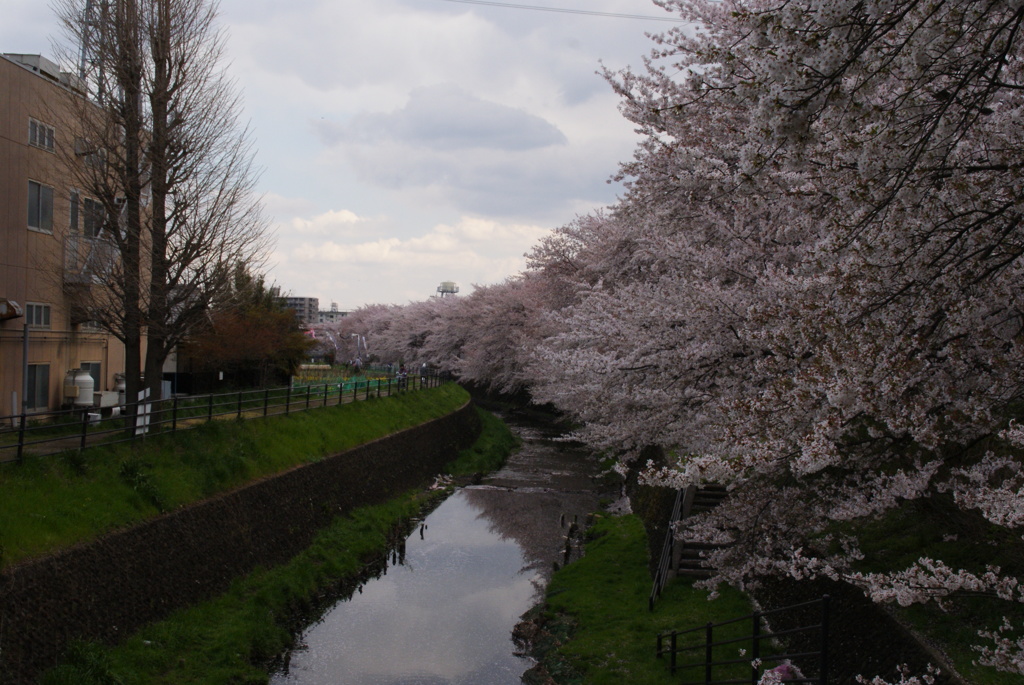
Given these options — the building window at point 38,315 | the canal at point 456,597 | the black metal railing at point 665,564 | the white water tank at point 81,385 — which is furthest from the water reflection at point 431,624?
the building window at point 38,315

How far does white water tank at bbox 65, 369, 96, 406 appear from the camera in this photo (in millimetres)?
18500

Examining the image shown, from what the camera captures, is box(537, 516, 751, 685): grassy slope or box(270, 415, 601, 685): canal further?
box(270, 415, 601, 685): canal

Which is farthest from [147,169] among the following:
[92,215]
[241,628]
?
[241,628]

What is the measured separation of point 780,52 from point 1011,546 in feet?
17.3

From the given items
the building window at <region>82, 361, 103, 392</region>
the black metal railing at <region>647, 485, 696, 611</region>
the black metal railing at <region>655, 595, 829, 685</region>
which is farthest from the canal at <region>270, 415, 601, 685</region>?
the building window at <region>82, 361, 103, 392</region>

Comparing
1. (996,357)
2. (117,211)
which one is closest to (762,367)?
(996,357)

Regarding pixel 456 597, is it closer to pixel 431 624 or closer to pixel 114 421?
pixel 431 624

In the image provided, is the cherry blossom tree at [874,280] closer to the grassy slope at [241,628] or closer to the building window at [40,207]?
the grassy slope at [241,628]

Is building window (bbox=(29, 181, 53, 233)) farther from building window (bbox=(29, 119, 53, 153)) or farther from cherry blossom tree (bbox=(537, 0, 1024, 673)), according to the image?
cherry blossom tree (bbox=(537, 0, 1024, 673))

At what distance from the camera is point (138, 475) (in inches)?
474

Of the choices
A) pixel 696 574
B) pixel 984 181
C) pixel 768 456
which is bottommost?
pixel 696 574

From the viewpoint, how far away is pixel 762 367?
7848mm

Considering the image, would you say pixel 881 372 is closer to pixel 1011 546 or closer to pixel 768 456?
pixel 768 456

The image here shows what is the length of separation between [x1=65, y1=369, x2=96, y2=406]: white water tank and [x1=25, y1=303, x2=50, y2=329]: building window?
4.47ft
